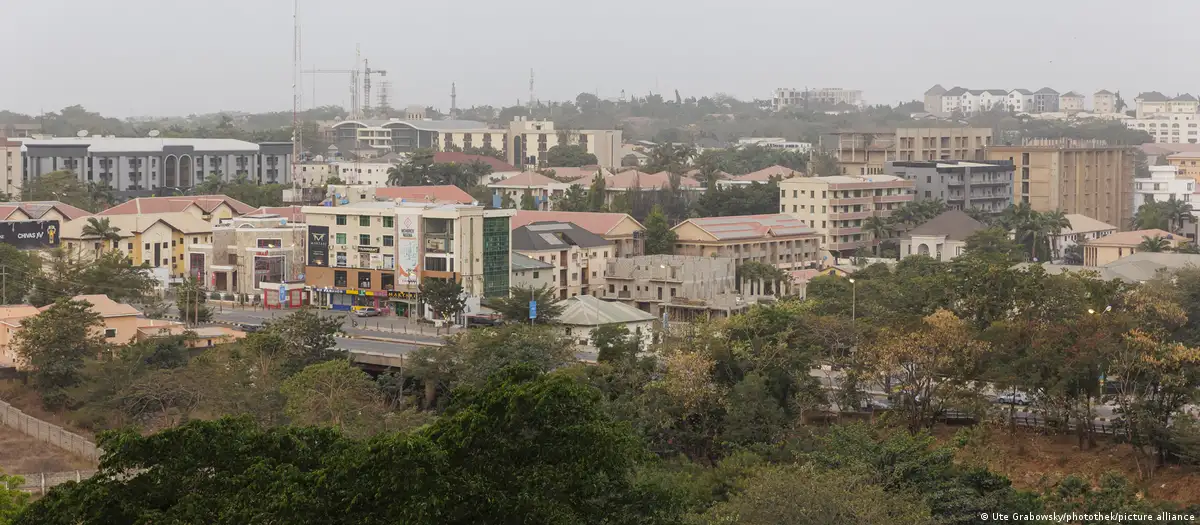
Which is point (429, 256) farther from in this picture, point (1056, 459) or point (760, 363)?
point (1056, 459)

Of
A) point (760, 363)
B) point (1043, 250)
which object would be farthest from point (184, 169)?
point (760, 363)

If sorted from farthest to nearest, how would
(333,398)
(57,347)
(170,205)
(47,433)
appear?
(170,205) → (57,347) → (47,433) → (333,398)

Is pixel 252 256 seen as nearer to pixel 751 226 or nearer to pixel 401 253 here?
pixel 401 253

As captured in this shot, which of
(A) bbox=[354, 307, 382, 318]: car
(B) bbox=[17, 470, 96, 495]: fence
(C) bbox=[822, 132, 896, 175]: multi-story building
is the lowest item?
(B) bbox=[17, 470, 96, 495]: fence

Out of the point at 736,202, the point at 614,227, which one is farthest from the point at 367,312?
the point at 736,202

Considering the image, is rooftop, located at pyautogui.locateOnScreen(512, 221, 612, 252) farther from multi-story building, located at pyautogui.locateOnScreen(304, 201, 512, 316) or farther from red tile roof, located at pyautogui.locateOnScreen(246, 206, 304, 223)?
red tile roof, located at pyautogui.locateOnScreen(246, 206, 304, 223)

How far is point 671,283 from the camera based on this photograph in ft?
155

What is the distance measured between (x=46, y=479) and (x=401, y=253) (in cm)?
1910

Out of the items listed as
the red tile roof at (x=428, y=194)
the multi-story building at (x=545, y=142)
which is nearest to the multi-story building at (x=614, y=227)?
the red tile roof at (x=428, y=194)

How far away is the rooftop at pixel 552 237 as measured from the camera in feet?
158

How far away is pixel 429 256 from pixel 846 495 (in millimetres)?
26145

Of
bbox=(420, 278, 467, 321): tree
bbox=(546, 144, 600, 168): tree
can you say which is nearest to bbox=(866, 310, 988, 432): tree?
bbox=(420, 278, 467, 321): tree

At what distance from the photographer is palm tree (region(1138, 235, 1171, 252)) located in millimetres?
52584

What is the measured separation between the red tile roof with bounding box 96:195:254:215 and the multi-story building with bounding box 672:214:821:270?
15338 millimetres
